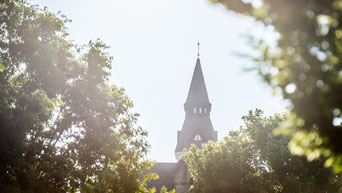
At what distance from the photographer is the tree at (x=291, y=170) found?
22.0 meters

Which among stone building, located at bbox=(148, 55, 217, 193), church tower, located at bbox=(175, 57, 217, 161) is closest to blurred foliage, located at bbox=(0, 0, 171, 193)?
stone building, located at bbox=(148, 55, 217, 193)

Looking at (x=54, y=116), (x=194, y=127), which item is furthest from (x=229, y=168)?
(x=194, y=127)

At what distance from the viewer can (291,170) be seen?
23.1 meters

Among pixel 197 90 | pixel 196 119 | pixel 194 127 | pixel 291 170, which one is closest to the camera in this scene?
pixel 291 170

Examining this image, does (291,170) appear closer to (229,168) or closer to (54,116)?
(229,168)

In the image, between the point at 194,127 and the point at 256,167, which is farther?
the point at 194,127

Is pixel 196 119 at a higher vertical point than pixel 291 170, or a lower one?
higher

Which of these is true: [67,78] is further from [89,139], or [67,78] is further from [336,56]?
[336,56]

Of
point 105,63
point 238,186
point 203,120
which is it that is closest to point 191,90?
point 203,120

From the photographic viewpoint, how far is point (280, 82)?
370 cm

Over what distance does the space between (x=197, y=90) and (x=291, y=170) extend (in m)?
28.1

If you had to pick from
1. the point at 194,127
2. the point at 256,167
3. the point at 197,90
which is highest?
the point at 197,90

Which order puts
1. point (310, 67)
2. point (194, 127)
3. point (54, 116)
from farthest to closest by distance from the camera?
1. point (194, 127)
2. point (54, 116)
3. point (310, 67)

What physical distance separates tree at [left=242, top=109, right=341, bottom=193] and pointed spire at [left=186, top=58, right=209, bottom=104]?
932 inches
